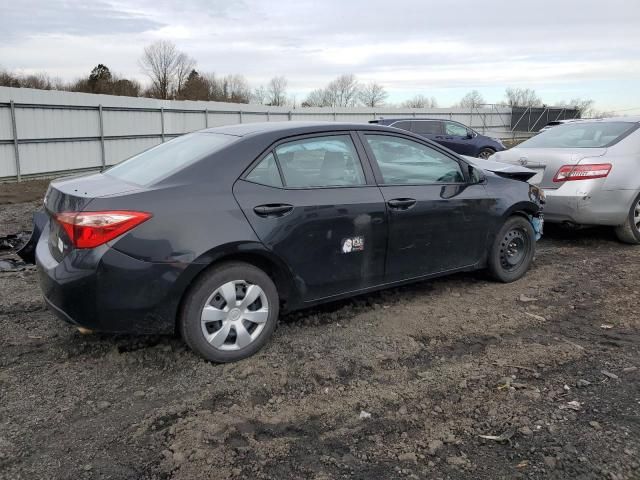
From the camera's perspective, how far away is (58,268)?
322 centimetres

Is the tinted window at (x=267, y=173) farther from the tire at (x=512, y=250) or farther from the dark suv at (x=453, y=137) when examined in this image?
the dark suv at (x=453, y=137)

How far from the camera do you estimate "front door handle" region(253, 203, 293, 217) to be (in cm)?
349

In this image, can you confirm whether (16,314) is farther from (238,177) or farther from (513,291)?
(513,291)

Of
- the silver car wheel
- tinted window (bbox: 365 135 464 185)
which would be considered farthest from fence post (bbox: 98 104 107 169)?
the silver car wheel

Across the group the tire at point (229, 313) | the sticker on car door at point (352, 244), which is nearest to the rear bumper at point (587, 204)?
the sticker on car door at point (352, 244)

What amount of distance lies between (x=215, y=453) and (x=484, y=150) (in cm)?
1640

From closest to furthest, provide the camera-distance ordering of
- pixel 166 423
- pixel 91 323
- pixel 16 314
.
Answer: pixel 166 423
pixel 91 323
pixel 16 314

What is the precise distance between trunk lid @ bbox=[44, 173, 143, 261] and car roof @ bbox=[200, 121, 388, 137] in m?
0.89

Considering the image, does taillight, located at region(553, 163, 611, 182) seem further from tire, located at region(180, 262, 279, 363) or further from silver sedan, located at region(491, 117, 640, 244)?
tire, located at region(180, 262, 279, 363)

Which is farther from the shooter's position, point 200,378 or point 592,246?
point 592,246

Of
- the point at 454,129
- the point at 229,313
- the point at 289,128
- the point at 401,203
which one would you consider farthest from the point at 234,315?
the point at 454,129

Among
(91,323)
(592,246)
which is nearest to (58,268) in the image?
(91,323)

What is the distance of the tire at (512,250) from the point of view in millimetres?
4992

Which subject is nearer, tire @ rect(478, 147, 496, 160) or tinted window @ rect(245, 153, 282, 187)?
tinted window @ rect(245, 153, 282, 187)
